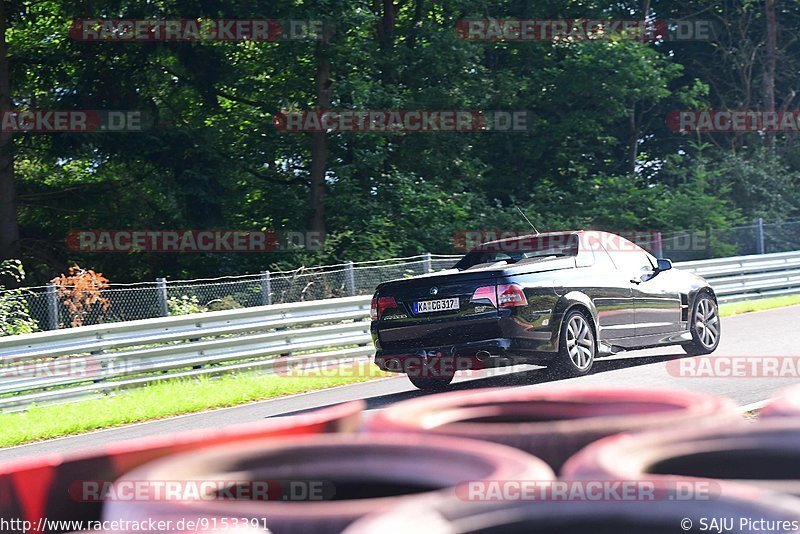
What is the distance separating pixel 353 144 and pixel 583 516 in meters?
28.5

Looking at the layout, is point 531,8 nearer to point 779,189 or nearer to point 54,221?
point 779,189

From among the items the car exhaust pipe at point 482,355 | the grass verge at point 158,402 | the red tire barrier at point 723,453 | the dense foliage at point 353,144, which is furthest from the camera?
the dense foliage at point 353,144

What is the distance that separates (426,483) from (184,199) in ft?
84.4

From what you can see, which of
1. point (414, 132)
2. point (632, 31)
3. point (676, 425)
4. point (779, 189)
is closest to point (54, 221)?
point (414, 132)

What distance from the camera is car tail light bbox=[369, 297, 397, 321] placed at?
11391 mm

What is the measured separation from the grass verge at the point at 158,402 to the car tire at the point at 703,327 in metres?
3.81

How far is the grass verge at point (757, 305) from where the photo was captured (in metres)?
21.9

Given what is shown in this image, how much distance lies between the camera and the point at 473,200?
103ft

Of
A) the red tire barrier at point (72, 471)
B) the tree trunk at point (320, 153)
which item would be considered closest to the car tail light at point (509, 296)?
the red tire barrier at point (72, 471)

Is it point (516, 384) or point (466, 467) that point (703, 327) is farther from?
point (466, 467)

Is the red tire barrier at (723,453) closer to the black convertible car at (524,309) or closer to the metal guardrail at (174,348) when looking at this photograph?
the black convertible car at (524,309)

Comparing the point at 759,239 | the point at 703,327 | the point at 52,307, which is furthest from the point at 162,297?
the point at 759,239

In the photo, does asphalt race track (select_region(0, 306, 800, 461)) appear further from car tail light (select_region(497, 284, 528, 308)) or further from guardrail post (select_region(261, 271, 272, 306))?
guardrail post (select_region(261, 271, 272, 306))

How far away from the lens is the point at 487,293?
10898 mm
